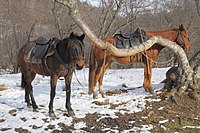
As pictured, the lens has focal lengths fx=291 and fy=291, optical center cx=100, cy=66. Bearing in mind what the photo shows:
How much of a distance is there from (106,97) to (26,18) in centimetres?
1849

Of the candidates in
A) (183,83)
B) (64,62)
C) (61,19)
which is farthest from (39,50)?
(61,19)

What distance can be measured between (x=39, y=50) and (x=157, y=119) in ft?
9.87

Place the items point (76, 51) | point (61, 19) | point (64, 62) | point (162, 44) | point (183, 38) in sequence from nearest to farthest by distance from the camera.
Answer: point (76, 51) → point (64, 62) → point (162, 44) → point (183, 38) → point (61, 19)

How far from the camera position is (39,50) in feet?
21.7

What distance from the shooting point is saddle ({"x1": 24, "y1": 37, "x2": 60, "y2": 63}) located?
244 inches

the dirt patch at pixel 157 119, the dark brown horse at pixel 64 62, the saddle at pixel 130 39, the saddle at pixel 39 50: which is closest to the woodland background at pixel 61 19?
the saddle at pixel 130 39

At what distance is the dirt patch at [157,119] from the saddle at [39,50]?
5.05 ft

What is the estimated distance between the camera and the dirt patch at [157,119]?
209 inches

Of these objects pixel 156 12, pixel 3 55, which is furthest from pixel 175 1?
pixel 3 55

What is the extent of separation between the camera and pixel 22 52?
7.23 m

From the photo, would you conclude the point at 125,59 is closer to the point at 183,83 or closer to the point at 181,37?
the point at 181,37

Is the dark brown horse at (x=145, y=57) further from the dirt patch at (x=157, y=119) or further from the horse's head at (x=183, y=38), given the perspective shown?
the dirt patch at (x=157, y=119)

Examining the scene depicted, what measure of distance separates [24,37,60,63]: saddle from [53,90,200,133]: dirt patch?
154 cm

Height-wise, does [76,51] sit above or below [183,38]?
below
